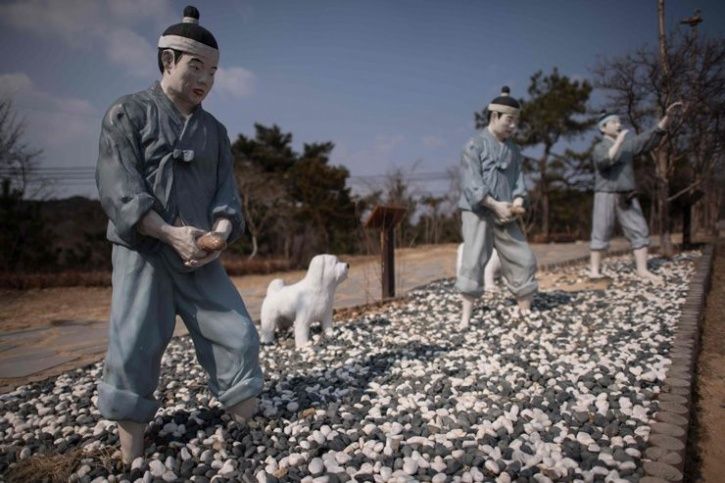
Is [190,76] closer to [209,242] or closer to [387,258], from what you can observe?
[209,242]

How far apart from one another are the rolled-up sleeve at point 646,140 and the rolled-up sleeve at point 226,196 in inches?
204

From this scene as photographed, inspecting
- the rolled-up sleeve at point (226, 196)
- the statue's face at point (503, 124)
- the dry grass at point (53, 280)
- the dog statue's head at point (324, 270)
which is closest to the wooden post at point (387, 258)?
the dog statue's head at point (324, 270)

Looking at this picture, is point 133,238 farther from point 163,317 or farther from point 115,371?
point 115,371

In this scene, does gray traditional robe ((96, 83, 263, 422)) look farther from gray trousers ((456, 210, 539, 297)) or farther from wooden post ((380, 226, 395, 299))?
wooden post ((380, 226, 395, 299))

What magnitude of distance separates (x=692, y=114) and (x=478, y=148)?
6.05 metres

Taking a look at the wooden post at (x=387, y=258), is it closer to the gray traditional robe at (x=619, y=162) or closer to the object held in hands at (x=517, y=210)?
the object held in hands at (x=517, y=210)

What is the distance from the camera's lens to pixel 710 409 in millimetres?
2525

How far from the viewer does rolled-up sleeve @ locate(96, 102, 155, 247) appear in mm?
1782

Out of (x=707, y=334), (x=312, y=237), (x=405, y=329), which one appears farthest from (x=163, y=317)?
(x=312, y=237)

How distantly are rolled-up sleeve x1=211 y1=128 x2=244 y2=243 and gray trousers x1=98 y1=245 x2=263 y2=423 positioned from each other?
8.0 inches

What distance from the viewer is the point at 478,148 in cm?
403

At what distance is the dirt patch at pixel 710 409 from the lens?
198 cm

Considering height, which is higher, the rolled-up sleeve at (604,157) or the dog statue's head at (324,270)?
the rolled-up sleeve at (604,157)

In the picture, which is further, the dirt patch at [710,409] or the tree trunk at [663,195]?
the tree trunk at [663,195]
